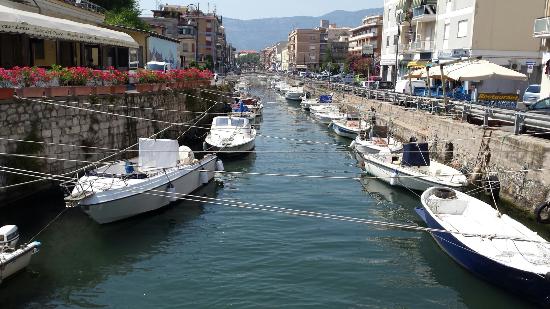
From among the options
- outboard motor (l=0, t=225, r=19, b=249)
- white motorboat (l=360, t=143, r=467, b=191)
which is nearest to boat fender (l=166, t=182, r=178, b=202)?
outboard motor (l=0, t=225, r=19, b=249)

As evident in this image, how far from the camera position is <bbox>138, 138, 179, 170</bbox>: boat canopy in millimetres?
18078

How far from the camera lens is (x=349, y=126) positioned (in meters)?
36.0

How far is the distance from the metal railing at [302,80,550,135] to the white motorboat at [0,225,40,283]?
16.6 m

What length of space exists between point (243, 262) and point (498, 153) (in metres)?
11.5

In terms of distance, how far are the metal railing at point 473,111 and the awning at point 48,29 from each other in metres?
18.0

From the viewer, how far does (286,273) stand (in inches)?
501

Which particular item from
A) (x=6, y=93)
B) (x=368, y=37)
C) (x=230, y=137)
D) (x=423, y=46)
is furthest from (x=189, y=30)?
(x=6, y=93)

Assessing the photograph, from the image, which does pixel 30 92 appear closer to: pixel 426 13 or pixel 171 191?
pixel 171 191

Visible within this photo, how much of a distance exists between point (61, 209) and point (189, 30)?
85.7 m

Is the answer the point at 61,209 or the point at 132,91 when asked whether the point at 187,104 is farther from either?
the point at 61,209

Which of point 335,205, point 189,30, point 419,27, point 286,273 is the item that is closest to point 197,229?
point 286,273

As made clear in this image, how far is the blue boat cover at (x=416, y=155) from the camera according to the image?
20.6 metres

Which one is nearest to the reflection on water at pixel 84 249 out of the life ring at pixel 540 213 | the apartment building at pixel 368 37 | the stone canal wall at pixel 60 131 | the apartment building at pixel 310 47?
the stone canal wall at pixel 60 131

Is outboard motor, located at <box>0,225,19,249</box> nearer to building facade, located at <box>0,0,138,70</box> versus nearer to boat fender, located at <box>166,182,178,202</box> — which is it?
boat fender, located at <box>166,182,178,202</box>
